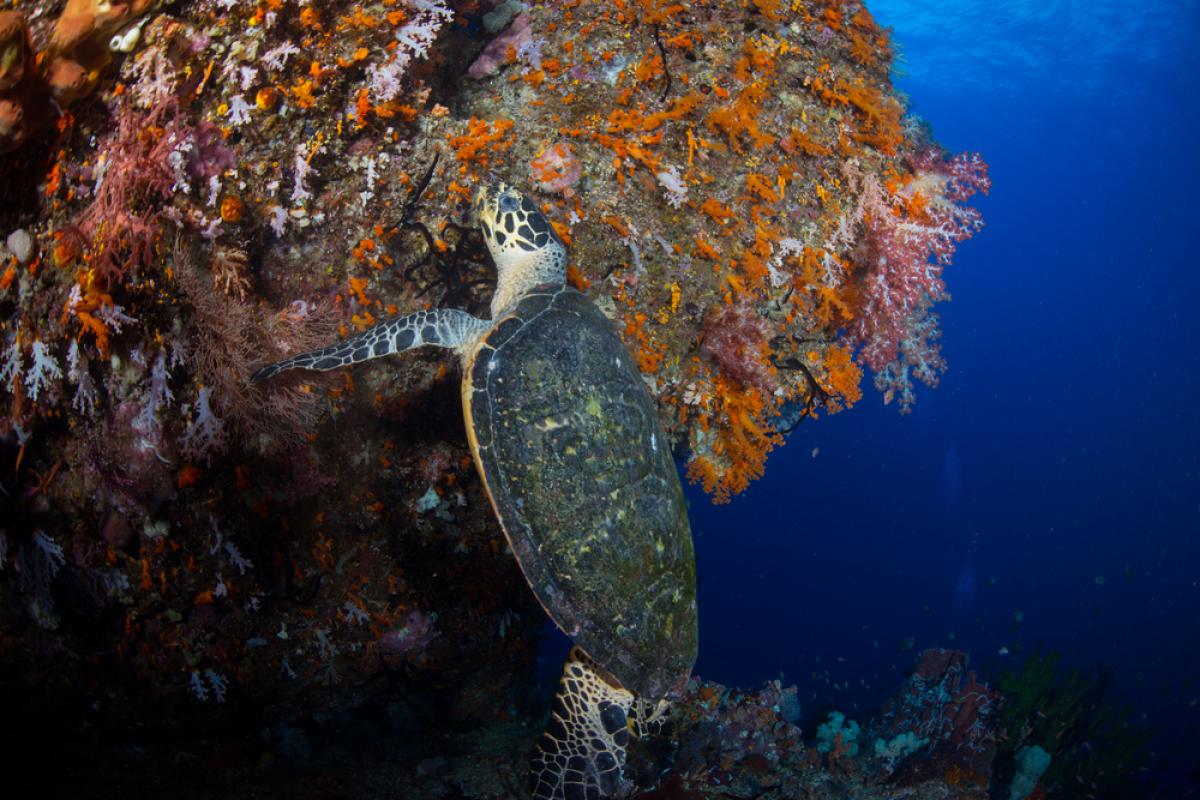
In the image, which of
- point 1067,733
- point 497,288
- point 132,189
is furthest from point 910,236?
point 1067,733

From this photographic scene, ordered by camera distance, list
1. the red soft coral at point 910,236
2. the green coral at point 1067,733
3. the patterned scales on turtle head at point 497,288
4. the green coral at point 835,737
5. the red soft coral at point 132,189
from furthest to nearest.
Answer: the green coral at point 1067,733
the green coral at point 835,737
the red soft coral at point 910,236
the patterned scales on turtle head at point 497,288
the red soft coral at point 132,189

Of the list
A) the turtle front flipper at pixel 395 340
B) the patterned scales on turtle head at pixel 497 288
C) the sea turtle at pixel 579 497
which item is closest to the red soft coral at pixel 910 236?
the sea turtle at pixel 579 497

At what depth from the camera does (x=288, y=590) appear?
11.9ft

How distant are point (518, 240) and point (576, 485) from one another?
1.54m

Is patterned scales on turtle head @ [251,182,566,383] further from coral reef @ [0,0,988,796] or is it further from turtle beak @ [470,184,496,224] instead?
coral reef @ [0,0,988,796]

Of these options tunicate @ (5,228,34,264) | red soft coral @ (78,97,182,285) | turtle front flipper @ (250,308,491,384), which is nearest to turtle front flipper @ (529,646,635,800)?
turtle front flipper @ (250,308,491,384)

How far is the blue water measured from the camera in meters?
30.1

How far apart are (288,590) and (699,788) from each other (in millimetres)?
3661

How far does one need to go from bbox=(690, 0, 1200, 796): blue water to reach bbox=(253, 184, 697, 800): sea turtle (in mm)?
12368

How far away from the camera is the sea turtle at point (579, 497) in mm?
2879

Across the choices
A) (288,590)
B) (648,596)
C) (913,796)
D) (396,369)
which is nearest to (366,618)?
(288,590)

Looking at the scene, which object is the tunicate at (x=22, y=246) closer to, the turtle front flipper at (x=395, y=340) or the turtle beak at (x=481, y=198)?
the turtle front flipper at (x=395, y=340)

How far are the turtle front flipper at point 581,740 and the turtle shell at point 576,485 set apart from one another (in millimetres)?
324

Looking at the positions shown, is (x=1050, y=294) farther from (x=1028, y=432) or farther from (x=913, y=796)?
(x=913, y=796)
